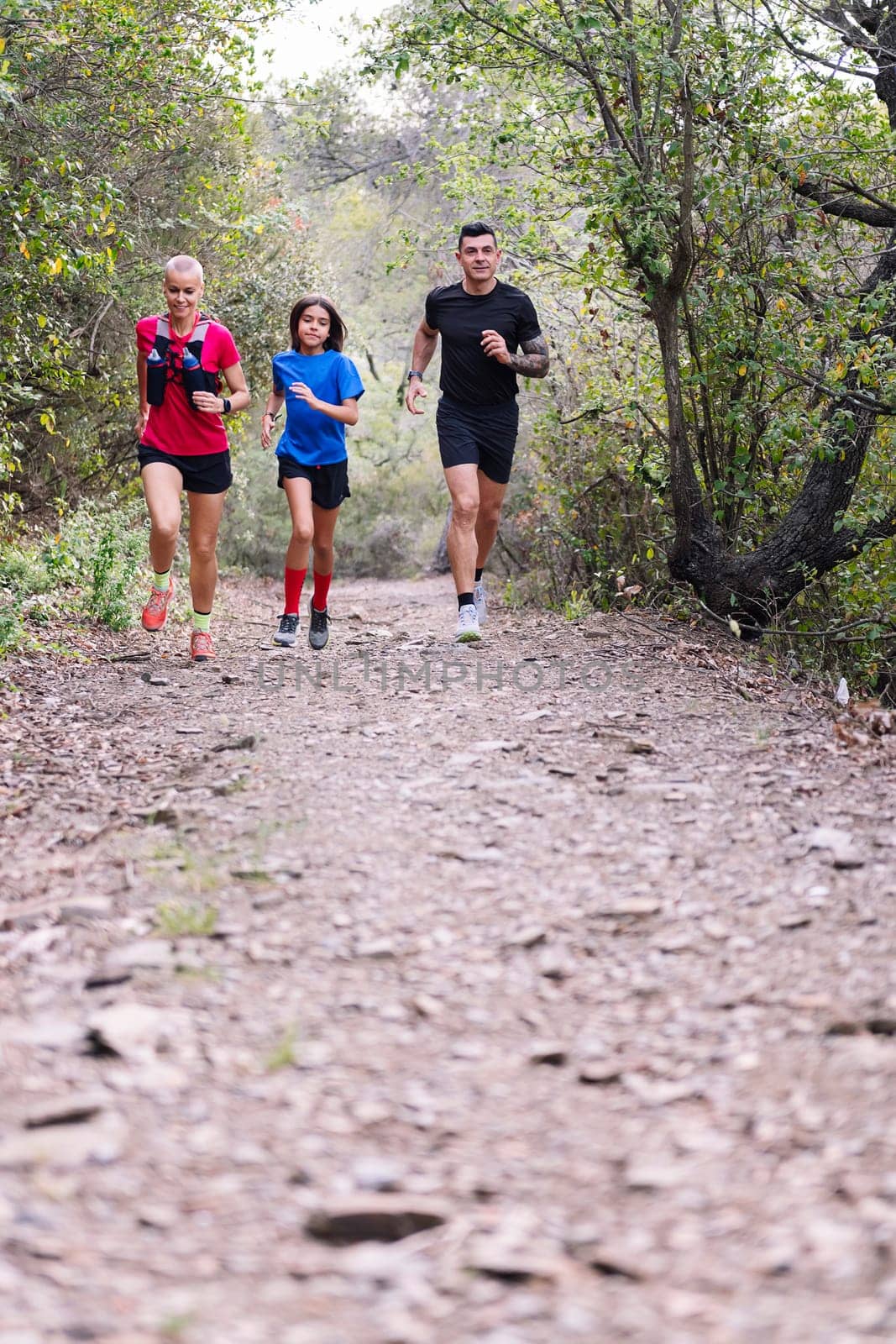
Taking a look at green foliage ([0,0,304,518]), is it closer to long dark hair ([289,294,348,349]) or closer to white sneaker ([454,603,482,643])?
long dark hair ([289,294,348,349])

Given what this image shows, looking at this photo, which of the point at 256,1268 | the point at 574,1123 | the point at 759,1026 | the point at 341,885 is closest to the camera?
the point at 256,1268

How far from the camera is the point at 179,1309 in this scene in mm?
1751

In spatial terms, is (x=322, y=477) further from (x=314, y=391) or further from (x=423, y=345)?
(x=423, y=345)

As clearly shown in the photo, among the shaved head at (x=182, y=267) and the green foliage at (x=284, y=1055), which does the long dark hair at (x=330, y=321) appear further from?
Answer: the green foliage at (x=284, y=1055)

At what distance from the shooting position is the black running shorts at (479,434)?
24.1 feet

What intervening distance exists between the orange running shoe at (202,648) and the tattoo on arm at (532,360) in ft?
8.36

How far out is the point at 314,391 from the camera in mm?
7113

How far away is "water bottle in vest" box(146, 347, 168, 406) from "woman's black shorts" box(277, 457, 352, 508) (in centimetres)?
81

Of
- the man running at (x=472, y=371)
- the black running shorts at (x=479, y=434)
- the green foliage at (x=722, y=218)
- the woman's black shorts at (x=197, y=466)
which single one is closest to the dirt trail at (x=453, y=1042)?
the woman's black shorts at (x=197, y=466)

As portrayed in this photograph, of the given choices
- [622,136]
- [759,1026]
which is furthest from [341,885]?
[622,136]

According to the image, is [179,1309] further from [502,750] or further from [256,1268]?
[502,750]

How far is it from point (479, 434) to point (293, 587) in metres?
1.51

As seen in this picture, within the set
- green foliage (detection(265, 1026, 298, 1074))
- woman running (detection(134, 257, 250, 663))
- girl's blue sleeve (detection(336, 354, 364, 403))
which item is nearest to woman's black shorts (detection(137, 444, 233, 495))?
woman running (detection(134, 257, 250, 663))

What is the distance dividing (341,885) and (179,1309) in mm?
1686
